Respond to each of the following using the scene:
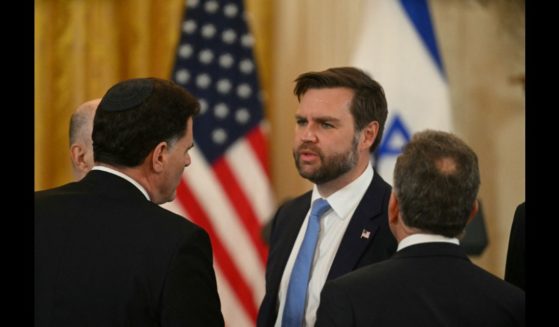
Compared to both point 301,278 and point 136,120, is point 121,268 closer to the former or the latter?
point 136,120

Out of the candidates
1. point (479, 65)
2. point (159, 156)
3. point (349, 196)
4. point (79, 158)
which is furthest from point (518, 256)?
point (479, 65)

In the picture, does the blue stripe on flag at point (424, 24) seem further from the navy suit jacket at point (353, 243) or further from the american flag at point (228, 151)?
the navy suit jacket at point (353, 243)

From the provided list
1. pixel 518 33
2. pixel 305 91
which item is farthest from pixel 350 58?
pixel 305 91

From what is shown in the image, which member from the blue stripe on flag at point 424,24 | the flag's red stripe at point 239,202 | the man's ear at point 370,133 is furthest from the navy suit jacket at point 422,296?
the blue stripe on flag at point 424,24

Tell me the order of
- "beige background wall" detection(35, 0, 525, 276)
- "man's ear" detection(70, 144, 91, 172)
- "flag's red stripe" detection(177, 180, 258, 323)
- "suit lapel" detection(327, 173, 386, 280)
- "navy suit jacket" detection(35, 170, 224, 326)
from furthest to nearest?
"beige background wall" detection(35, 0, 525, 276)
"flag's red stripe" detection(177, 180, 258, 323)
"man's ear" detection(70, 144, 91, 172)
"suit lapel" detection(327, 173, 386, 280)
"navy suit jacket" detection(35, 170, 224, 326)

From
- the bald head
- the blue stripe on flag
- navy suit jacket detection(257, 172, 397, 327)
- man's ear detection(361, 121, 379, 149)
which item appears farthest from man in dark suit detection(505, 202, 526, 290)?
the blue stripe on flag

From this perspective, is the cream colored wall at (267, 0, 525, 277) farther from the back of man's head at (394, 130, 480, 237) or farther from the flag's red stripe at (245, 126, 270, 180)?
the back of man's head at (394, 130, 480, 237)

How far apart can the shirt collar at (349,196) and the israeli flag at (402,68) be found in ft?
8.44

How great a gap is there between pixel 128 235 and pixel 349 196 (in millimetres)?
1056

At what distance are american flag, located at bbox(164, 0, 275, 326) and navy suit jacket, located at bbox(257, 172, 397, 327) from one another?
7.23 feet

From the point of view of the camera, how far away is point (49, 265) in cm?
193

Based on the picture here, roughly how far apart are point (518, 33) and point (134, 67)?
2.72 meters

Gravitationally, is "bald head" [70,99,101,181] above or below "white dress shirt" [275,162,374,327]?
above

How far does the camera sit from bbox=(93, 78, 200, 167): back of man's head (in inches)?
79.4
